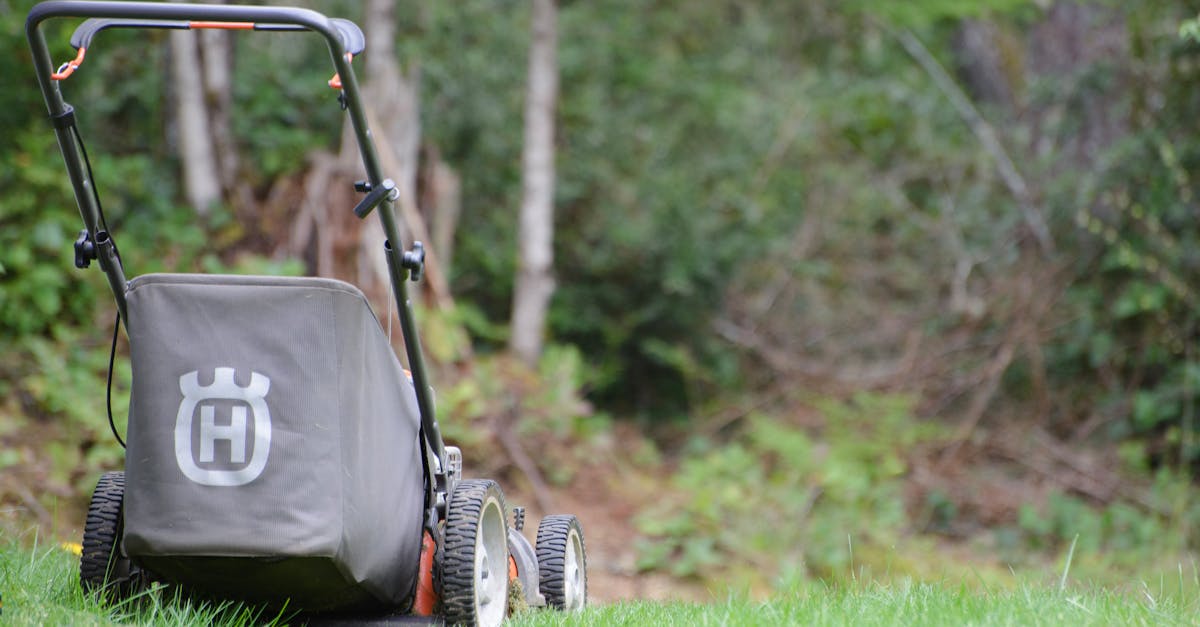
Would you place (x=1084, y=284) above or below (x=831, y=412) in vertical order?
above

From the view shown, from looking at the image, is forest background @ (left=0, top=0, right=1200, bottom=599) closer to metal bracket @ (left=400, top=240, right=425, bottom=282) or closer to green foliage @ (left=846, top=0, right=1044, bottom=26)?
green foliage @ (left=846, top=0, right=1044, bottom=26)

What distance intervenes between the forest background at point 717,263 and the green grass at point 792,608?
8.89ft

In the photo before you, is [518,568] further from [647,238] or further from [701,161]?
[701,161]

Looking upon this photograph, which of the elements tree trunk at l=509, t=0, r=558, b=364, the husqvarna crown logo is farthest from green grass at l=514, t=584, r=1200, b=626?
tree trunk at l=509, t=0, r=558, b=364

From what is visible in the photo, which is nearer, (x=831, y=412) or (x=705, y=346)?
(x=831, y=412)

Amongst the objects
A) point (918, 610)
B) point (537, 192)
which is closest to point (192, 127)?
point (537, 192)

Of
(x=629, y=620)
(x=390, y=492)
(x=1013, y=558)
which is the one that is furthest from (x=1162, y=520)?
(x=390, y=492)

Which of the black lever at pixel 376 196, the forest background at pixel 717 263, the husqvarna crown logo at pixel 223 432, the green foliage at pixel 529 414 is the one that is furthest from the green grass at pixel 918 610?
the green foliage at pixel 529 414

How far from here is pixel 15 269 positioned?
7.96 metres

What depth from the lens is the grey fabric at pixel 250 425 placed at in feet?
9.82


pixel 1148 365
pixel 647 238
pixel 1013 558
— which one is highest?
pixel 647 238

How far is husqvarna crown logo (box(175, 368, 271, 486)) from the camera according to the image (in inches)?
118

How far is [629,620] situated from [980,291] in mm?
7820

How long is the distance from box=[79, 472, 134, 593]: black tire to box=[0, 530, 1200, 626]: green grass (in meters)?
0.06
